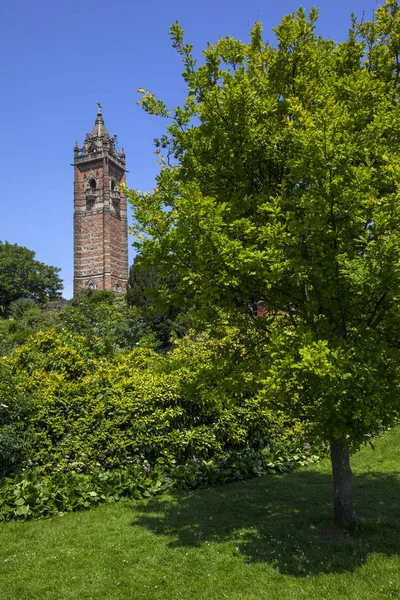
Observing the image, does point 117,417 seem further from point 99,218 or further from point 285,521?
point 99,218

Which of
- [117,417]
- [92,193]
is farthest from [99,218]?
[117,417]

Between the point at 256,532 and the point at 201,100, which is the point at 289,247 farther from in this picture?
the point at 256,532

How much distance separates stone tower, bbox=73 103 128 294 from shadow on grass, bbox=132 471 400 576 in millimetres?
67555

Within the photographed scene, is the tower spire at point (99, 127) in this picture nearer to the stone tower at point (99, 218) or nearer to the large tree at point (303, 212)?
the stone tower at point (99, 218)

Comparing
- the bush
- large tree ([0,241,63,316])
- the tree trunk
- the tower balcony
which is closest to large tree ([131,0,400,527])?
the tree trunk

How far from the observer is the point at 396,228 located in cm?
489

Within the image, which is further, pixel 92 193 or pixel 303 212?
pixel 92 193

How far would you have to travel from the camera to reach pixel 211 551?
5.89 meters

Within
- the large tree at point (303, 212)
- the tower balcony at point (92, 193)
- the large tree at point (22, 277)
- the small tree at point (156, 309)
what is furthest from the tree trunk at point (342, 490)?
the tower balcony at point (92, 193)

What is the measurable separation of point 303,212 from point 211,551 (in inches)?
180

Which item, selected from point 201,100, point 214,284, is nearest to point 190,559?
point 214,284

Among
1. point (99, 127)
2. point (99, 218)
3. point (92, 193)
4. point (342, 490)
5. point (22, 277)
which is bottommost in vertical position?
point (342, 490)

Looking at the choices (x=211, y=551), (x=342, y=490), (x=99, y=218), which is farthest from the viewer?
(x=99, y=218)

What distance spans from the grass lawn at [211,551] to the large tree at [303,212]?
2.93 feet
